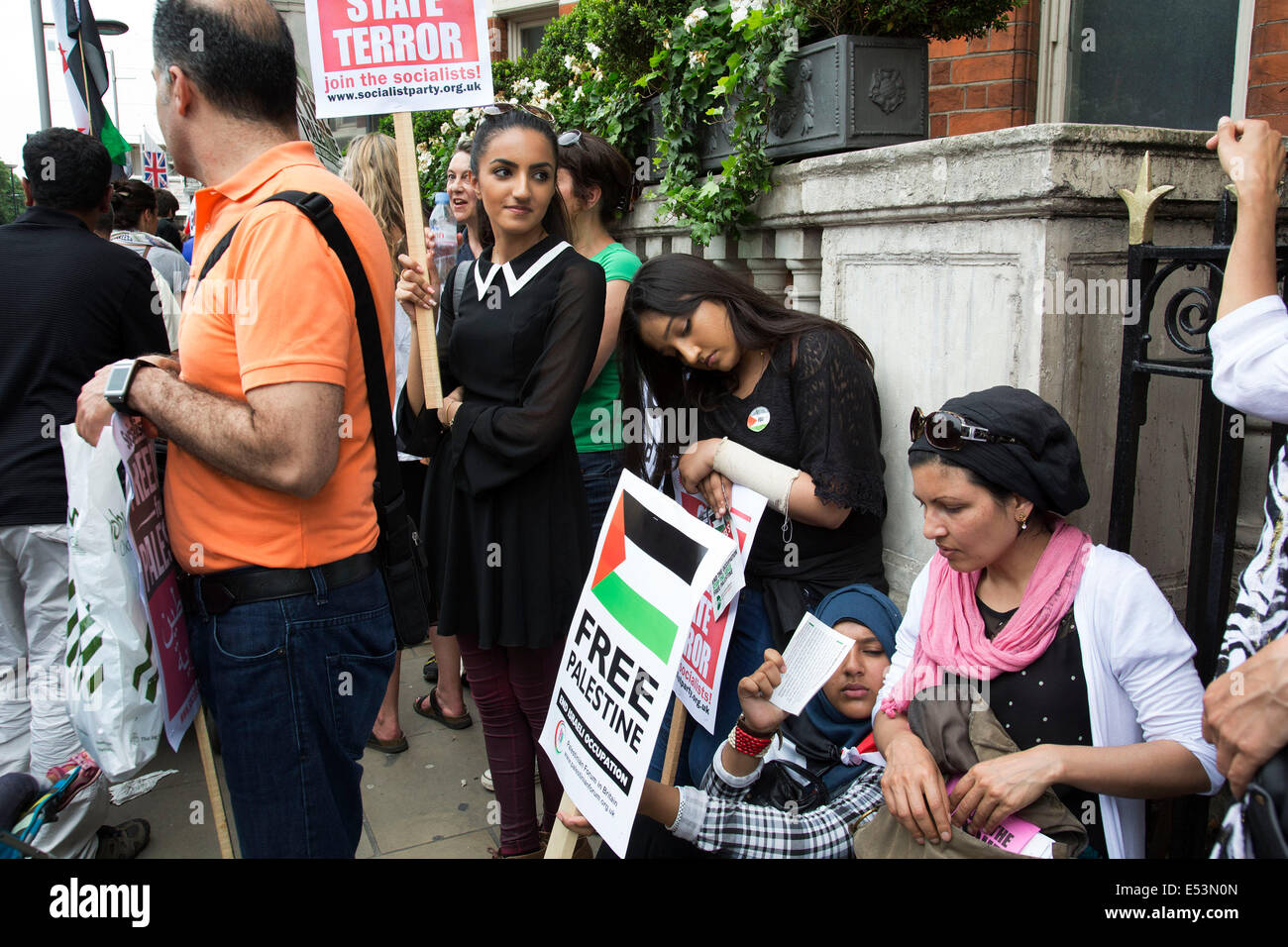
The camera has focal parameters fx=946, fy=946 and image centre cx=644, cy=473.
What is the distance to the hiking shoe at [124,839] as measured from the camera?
3.29 metres

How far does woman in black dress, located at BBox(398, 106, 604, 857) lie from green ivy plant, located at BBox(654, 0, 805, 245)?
34.6 inches

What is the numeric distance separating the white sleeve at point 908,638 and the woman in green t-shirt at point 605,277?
1212 millimetres

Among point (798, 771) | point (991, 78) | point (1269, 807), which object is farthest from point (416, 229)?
point (991, 78)

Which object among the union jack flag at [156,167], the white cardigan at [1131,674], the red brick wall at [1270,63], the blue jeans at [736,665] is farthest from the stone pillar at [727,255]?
the union jack flag at [156,167]

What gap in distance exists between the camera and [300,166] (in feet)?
6.66

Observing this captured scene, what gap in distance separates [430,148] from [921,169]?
5577 millimetres

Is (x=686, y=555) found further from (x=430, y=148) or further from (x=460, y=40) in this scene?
(x=430, y=148)

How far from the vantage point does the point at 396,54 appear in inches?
109

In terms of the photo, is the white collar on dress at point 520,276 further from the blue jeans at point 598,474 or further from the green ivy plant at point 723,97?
the green ivy plant at point 723,97

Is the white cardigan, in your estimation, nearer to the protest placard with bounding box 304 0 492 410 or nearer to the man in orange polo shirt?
the man in orange polo shirt

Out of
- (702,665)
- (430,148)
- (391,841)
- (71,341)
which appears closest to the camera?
(702,665)

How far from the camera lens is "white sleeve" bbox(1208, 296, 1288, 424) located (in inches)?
64.9

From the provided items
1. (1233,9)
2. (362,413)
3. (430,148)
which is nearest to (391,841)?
(362,413)

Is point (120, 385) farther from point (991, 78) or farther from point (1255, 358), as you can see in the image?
point (991, 78)
